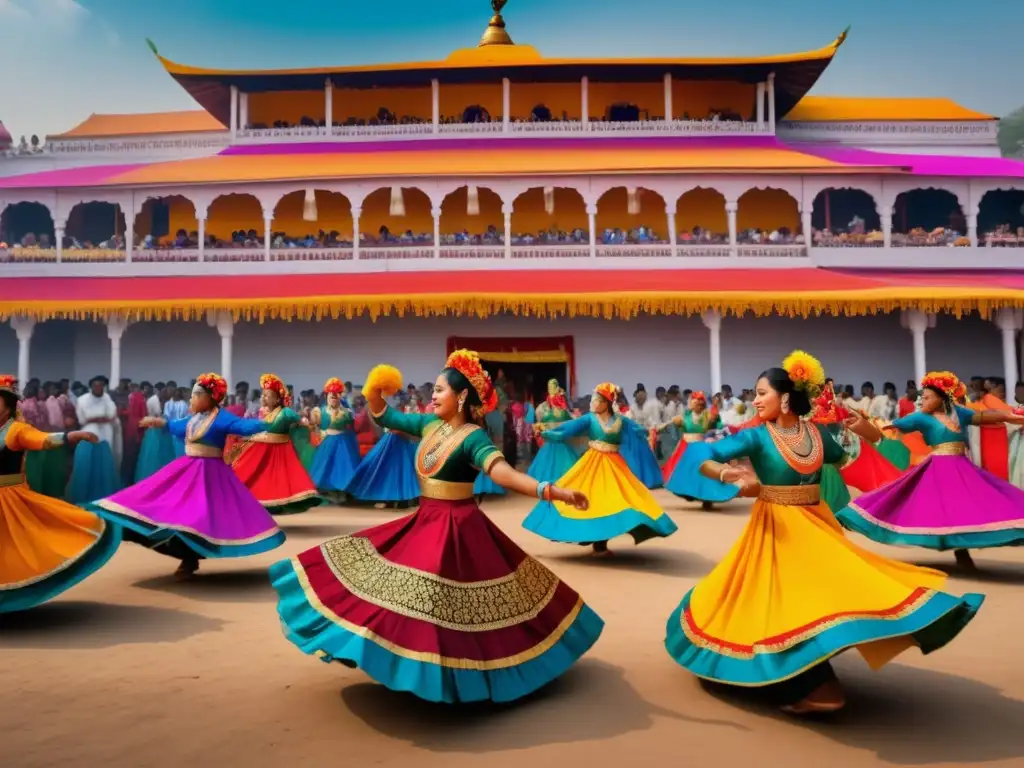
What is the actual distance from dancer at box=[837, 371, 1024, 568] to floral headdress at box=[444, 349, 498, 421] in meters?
3.97

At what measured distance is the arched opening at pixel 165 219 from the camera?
24000 mm

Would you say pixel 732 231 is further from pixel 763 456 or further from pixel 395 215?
pixel 763 456

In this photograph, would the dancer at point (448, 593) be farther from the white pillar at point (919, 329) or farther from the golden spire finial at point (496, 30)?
the golden spire finial at point (496, 30)

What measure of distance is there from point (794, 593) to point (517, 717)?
145 cm

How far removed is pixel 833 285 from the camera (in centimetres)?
1938

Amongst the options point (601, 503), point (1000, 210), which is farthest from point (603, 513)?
point (1000, 210)

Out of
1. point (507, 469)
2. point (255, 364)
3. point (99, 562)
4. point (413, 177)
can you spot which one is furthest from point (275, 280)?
point (507, 469)

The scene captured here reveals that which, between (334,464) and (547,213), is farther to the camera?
(547,213)

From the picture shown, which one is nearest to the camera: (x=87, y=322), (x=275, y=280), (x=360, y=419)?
(x=360, y=419)

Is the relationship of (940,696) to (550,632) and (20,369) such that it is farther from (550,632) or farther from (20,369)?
(20,369)

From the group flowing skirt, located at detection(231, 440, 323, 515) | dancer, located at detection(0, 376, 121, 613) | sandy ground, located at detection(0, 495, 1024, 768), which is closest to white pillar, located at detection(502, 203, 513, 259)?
flowing skirt, located at detection(231, 440, 323, 515)

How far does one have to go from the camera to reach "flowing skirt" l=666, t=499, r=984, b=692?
3680 mm

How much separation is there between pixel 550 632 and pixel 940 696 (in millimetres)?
2015

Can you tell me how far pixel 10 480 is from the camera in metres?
5.72
